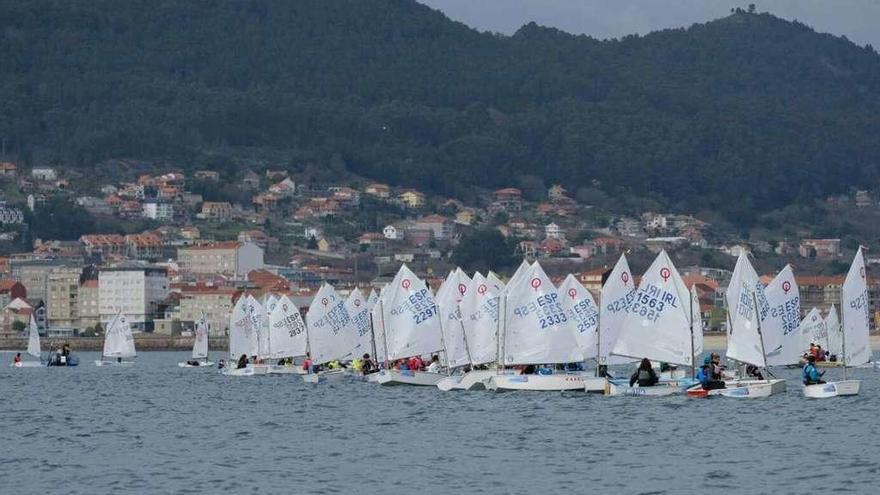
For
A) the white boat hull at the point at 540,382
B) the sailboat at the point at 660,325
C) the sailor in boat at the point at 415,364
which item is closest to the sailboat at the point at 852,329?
the sailboat at the point at 660,325

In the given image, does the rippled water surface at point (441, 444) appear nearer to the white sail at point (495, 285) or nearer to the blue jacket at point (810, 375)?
the blue jacket at point (810, 375)

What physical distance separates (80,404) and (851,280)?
72.5 feet

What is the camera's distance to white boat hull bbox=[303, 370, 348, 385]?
240ft

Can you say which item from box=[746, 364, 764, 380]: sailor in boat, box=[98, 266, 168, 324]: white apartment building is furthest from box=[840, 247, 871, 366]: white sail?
box=[98, 266, 168, 324]: white apartment building

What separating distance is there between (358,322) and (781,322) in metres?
20.6

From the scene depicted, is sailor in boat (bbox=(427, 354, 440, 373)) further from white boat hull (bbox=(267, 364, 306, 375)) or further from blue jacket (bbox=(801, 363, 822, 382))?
blue jacket (bbox=(801, 363, 822, 382))

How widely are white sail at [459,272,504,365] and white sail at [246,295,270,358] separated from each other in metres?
21.4

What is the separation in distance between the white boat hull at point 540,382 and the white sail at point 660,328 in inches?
141

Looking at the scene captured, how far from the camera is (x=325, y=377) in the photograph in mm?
73188

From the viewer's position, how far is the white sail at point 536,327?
59250 mm

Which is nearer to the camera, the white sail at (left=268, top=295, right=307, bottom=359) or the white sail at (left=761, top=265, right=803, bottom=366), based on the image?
the white sail at (left=761, top=265, right=803, bottom=366)

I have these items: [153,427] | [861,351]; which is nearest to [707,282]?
[861,351]

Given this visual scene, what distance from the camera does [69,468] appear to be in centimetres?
4266

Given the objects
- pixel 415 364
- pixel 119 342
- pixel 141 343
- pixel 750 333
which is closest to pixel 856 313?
pixel 750 333
